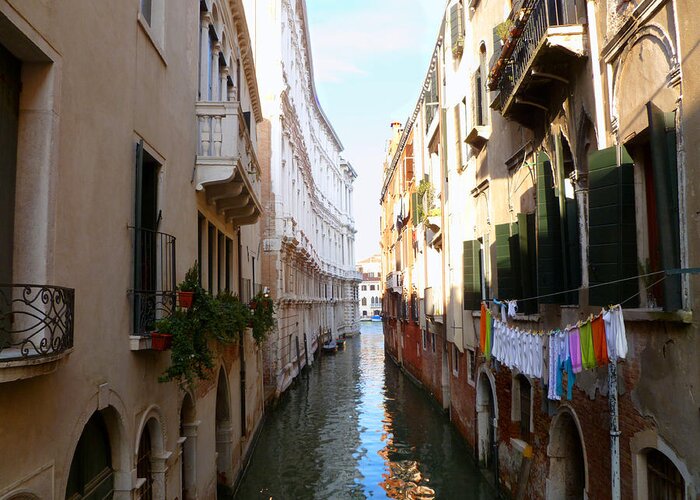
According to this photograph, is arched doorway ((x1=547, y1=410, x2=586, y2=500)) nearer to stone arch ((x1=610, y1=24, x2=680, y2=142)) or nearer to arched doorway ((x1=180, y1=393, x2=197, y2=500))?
stone arch ((x1=610, y1=24, x2=680, y2=142))

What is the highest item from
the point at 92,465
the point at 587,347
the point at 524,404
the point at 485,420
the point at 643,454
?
the point at 587,347

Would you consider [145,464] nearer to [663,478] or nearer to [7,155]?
[7,155]

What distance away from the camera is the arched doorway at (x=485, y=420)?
1260 centimetres

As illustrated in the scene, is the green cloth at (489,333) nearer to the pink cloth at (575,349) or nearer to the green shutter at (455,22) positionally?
the pink cloth at (575,349)

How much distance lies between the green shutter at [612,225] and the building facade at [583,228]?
0.02m

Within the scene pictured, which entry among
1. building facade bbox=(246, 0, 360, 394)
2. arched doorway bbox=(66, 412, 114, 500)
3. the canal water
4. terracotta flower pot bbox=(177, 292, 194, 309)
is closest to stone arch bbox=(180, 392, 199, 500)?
terracotta flower pot bbox=(177, 292, 194, 309)

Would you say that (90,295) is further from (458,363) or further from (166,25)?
(458,363)

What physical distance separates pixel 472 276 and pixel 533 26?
6.07 meters

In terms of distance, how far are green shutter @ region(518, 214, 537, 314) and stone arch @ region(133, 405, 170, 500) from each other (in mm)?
5437

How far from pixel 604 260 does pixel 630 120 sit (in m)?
1.39

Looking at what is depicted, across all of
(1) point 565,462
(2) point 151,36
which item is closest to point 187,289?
(2) point 151,36

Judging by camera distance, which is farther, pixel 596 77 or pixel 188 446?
pixel 188 446

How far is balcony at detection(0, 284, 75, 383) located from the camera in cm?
360

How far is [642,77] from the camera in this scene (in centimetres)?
577
